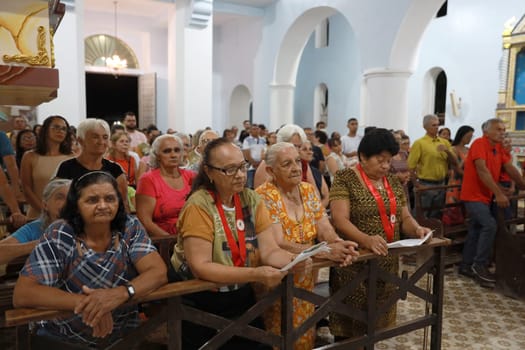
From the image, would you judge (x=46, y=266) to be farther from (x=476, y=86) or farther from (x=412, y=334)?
(x=476, y=86)

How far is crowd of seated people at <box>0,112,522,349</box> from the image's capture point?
1.94 metres

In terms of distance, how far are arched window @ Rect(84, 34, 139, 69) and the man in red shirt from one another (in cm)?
1152

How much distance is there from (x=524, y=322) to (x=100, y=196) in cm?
349

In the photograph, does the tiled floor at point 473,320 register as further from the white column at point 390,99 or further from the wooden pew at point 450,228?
the white column at point 390,99

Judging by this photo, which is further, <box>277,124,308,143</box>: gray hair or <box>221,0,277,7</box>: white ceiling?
<box>221,0,277,7</box>: white ceiling

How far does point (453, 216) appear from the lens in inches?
207

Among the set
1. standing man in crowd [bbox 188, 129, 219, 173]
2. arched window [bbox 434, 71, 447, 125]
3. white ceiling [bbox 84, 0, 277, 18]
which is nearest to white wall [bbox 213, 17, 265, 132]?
white ceiling [bbox 84, 0, 277, 18]

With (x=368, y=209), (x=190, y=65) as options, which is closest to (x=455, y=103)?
(x=190, y=65)

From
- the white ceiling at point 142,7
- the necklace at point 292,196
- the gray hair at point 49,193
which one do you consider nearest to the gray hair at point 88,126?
the gray hair at point 49,193

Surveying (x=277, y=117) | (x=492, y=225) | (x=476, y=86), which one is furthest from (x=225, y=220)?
(x=476, y=86)

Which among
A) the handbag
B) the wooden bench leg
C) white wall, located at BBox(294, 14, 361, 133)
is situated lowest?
the handbag

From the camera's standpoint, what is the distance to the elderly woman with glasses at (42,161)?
12.0 feet

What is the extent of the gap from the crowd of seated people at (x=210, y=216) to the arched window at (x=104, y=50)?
10082mm

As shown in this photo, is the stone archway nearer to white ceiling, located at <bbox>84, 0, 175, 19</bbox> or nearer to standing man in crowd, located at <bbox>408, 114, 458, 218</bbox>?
white ceiling, located at <bbox>84, 0, 175, 19</bbox>
